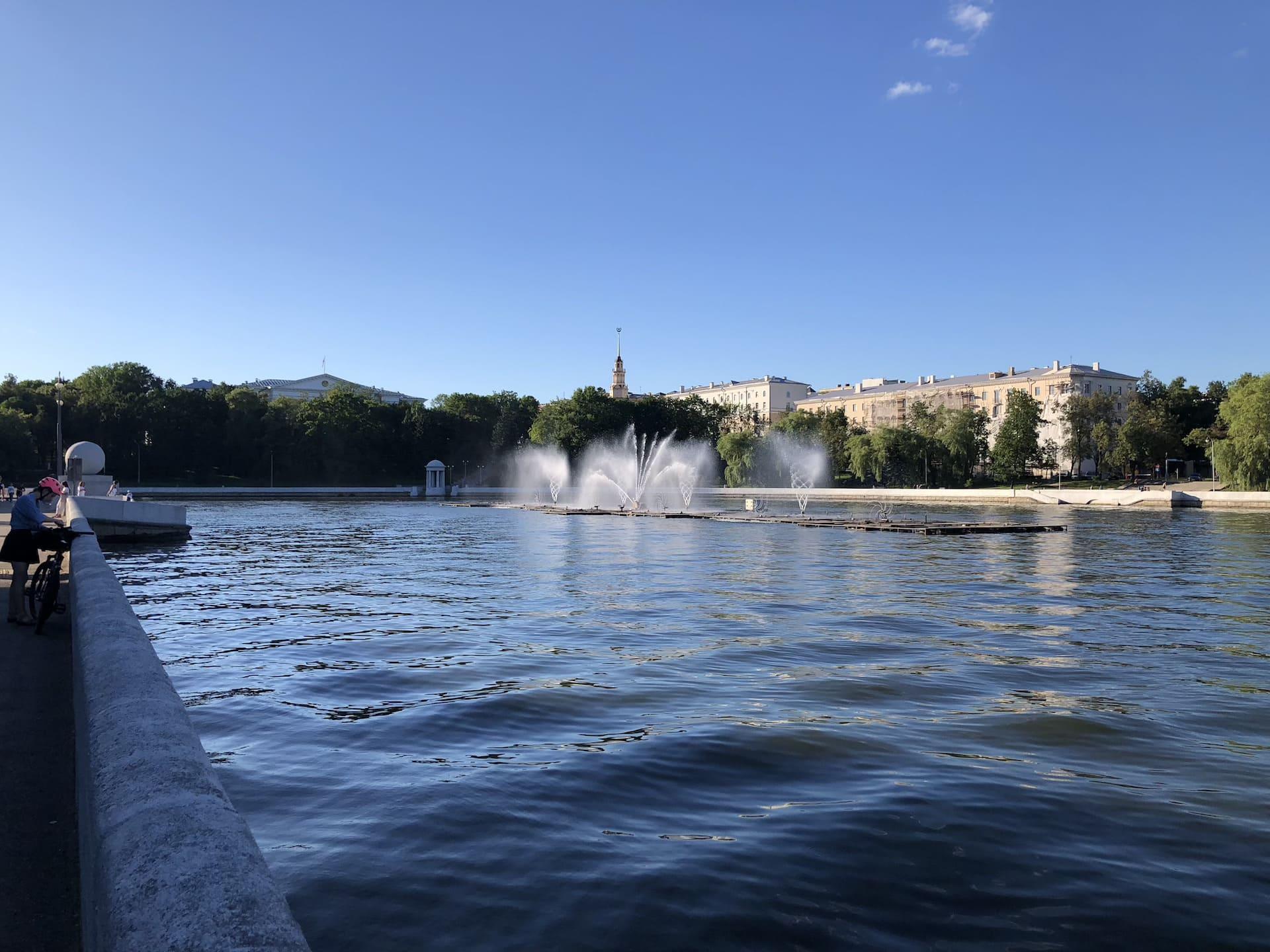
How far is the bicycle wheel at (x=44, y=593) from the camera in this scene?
10.1m

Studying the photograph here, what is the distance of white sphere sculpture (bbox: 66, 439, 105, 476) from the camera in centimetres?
4553

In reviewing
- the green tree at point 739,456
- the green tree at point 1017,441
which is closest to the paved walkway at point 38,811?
the green tree at point 1017,441

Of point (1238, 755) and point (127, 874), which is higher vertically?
point (127, 874)

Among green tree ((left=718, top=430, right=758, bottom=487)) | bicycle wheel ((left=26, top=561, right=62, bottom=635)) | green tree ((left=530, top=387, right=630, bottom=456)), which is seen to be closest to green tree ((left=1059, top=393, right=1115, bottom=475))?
green tree ((left=718, top=430, right=758, bottom=487))

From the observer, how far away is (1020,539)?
39656 mm

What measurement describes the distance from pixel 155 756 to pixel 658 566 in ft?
79.2

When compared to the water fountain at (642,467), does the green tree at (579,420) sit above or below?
above

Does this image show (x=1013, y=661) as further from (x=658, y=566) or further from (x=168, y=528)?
(x=168, y=528)

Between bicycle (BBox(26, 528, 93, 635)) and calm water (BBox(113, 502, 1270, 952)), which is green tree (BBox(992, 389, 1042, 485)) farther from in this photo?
bicycle (BBox(26, 528, 93, 635))

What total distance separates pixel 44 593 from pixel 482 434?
395ft

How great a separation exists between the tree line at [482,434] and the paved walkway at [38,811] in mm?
101673

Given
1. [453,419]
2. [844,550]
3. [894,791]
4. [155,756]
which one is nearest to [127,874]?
[155,756]

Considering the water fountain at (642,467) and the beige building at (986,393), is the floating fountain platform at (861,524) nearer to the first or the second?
the water fountain at (642,467)

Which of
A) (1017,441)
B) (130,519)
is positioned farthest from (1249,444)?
(130,519)
